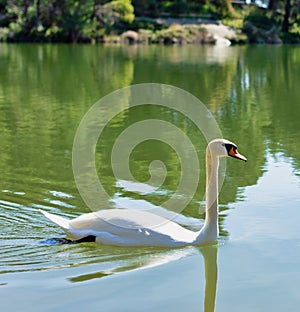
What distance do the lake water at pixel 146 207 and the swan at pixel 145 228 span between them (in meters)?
0.10

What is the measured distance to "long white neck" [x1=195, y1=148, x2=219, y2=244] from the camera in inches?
288

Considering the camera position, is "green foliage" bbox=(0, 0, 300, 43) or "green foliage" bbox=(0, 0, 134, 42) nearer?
"green foliage" bbox=(0, 0, 134, 42)

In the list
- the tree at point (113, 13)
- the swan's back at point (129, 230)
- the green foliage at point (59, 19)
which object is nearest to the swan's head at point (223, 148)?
the swan's back at point (129, 230)

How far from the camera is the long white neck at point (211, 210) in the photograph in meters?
7.32

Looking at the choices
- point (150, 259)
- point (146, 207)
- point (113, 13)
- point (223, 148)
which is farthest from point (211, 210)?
point (113, 13)

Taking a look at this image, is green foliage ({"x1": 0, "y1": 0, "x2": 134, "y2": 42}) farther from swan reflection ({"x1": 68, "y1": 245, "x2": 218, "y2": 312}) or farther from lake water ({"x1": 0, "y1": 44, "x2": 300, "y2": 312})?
swan reflection ({"x1": 68, "y1": 245, "x2": 218, "y2": 312})

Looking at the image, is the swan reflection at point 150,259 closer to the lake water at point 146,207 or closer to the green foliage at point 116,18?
the lake water at point 146,207

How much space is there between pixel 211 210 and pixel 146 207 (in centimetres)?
198

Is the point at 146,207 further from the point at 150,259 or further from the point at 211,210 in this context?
the point at 150,259

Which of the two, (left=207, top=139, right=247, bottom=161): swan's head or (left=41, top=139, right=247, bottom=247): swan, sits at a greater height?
(left=207, top=139, right=247, bottom=161): swan's head

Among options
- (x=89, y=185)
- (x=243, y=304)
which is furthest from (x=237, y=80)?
(x=243, y=304)

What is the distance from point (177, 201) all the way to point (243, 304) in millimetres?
3401

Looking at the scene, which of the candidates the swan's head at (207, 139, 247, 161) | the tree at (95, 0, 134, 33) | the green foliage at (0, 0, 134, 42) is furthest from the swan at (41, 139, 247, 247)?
the tree at (95, 0, 134, 33)

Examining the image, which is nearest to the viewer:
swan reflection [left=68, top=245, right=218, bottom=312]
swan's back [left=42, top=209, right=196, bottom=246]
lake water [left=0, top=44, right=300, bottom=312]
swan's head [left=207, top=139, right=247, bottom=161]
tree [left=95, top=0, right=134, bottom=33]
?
lake water [left=0, top=44, right=300, bottom=312]
